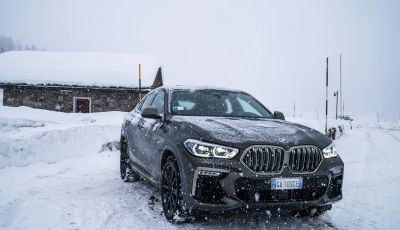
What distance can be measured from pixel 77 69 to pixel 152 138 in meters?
22.7

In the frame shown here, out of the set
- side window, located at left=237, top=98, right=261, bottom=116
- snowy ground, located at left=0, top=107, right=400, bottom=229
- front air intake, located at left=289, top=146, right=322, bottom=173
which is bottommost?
snowy ground, located at left=0, top=107, right=400, bottom=229

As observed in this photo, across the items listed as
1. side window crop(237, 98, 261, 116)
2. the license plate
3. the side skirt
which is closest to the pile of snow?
the side skirt

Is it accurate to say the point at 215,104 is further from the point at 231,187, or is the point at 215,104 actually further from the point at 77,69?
the point at 77,69

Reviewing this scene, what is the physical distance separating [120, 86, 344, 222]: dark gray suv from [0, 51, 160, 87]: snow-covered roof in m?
19.3

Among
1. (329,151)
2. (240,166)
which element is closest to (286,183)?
(240,166)

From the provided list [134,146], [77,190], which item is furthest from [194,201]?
[77,190]

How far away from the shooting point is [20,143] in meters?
9.24

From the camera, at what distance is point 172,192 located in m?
4.49

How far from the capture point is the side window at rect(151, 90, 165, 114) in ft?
18.8

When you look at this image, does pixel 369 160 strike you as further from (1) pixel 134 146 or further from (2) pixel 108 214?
(2) pixel 108 214

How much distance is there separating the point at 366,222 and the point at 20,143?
25.7 feet

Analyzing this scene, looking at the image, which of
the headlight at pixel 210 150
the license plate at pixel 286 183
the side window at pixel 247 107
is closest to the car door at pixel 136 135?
the side window at pixel 247 107

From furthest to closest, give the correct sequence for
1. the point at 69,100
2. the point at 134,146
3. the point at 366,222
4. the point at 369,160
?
the point at 69,100, the point at 369,160, the point at 134,146, the point at 366,222

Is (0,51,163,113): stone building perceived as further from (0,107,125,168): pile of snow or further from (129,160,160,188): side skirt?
(129,160,160,188): side skirt
